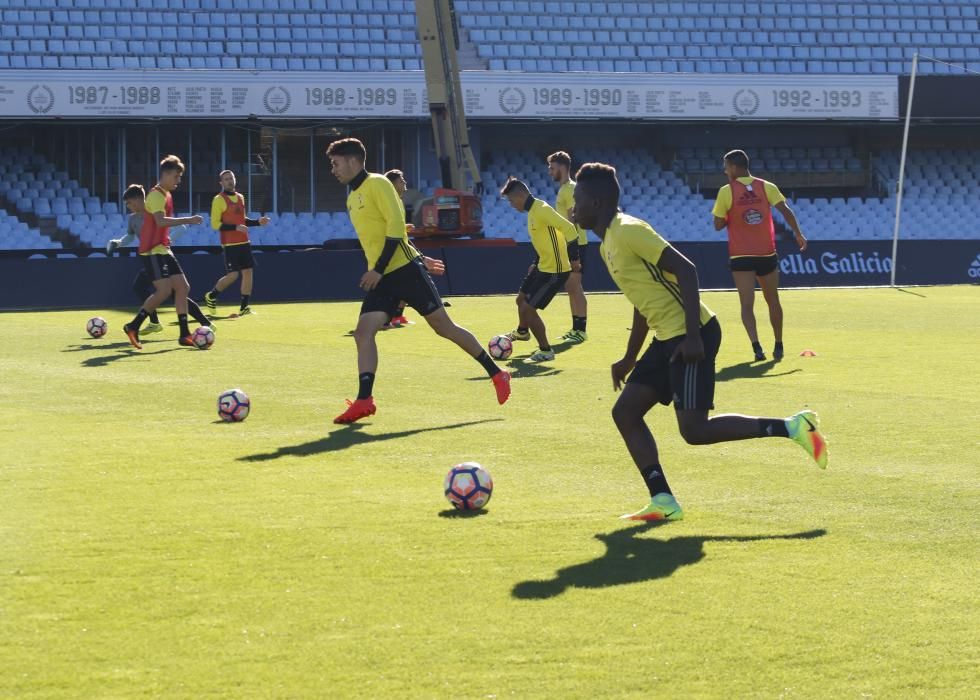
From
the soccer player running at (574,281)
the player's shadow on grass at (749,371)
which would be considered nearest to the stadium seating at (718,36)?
the soccer player running at (574,281)

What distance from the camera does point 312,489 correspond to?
8.07 m

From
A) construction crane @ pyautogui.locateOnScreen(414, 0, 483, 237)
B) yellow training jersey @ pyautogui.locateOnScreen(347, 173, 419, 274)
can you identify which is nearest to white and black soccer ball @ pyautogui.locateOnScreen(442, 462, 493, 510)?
yellow training jersey @ pyautogui.locateOnScreen(347, 173, 419, 274)

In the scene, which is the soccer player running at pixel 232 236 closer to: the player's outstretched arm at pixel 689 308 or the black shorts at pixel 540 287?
the black shorts at pixel 540 287

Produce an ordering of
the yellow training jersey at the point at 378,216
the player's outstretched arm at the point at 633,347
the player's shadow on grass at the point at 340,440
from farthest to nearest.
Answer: the yellow training jersey at the point at 378,216, the player's shadow on grass at the point at 340,440, the player's outstretched arm at the point at 633,347

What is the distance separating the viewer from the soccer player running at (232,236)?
23.1 m

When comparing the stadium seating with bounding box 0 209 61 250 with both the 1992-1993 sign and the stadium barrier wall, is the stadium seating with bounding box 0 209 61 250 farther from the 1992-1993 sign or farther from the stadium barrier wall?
the stadium barrier wall

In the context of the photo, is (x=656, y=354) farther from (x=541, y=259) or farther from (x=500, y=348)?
(x=541, y=259)

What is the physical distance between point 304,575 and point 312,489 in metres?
2.06

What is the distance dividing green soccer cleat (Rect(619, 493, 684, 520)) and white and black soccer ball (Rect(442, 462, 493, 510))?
735mm

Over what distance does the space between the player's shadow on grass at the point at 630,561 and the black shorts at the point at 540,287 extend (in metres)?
9.25

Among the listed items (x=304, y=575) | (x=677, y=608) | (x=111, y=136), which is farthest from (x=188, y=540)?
(x=111, y=136)

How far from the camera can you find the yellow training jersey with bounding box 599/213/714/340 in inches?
284

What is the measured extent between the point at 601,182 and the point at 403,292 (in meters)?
4.35

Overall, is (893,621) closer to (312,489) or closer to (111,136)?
(312,489)
